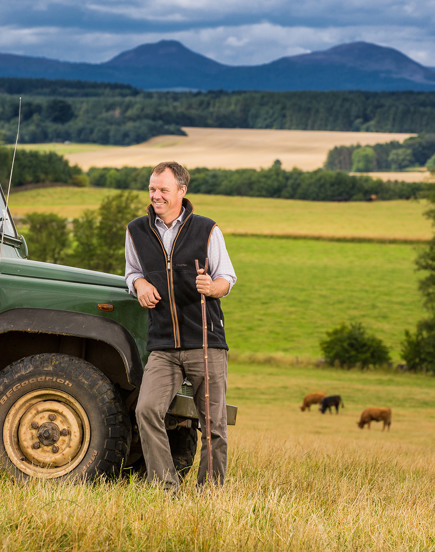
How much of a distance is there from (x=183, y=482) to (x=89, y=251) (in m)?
66.9

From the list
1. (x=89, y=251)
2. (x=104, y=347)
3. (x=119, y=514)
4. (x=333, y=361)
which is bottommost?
(x=333, y=361)

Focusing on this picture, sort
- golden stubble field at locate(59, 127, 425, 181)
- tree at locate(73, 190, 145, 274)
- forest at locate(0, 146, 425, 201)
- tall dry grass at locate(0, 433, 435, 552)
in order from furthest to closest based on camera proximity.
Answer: golden stubble field at locate(59, 127, 425, 181)
forest at locate(0, 146, 425, 201)
tree at locate(73, 190, 145, 274)
tall dry grass at locate(0, 433, 435, 552)

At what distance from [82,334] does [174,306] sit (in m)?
0.60

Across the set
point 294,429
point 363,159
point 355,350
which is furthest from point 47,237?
point 363,159

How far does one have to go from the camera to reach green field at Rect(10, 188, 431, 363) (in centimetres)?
6931

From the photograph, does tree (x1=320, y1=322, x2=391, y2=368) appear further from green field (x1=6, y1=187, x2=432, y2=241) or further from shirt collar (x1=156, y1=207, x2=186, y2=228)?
shirt collar (x1=156, y1=207, x2=186, y2=228)

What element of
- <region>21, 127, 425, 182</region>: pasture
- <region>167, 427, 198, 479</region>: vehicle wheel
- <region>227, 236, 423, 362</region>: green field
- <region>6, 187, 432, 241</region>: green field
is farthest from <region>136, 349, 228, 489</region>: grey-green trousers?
<region>21, 127, 425, 182</region>: pasture

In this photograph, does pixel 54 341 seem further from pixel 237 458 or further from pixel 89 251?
pixel 89 251

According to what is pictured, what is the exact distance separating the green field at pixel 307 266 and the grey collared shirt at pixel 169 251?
2094 inches

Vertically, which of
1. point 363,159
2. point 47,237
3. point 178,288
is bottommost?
point 47,237

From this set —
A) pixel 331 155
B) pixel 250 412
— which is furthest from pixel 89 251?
pixel 331 155

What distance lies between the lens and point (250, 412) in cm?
4119

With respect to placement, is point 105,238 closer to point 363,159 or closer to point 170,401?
point 170,401

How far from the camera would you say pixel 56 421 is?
211 inches
